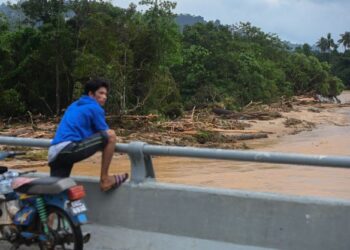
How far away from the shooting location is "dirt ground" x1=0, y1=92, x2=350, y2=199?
14586 millimetres

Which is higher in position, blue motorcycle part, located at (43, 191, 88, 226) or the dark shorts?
the dark shorts

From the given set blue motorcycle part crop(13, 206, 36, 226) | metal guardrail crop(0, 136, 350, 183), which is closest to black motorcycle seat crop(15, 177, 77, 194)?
blue motorcycle part crop(13, 206, 36, 226)

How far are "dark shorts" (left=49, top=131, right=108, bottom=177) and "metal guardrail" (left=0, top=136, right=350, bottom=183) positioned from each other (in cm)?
22

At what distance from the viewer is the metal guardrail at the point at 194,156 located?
13.9ft

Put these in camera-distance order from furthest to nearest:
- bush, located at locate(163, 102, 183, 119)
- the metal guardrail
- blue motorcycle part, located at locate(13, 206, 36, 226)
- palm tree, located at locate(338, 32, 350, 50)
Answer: palm tree, located at locate(338, 32, 350, 50) → bush, located at locate(163, 102, 183, 119) → blue motorcycle part, located at locate(13, 206, 36, 226) → the metal guardrail

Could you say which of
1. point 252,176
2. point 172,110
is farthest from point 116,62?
point 252,176

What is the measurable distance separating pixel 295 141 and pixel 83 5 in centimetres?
1338

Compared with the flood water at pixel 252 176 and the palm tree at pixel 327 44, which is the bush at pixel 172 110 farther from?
the palm tree at pixel 327 44

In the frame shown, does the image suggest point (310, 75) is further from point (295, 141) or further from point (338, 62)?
point (338, 62)

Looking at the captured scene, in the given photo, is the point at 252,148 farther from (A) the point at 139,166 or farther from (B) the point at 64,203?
(B) the point at 64,203

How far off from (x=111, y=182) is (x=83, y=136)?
56cm

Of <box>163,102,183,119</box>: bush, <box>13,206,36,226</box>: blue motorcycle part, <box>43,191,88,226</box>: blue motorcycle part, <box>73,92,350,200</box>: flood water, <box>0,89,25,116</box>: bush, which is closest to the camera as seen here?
<box>43,191,88,226</box>: blue motorcycle part

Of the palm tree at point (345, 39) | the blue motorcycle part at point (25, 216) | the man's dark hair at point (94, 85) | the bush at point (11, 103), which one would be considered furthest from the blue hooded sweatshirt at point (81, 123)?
the palm tree at point (345, 39)

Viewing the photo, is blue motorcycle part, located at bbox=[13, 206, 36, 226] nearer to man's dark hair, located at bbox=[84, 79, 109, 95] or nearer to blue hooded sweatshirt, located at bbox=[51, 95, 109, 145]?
blue hooded sweatshirt, located at bbox=[51, 95, 109, 145]
